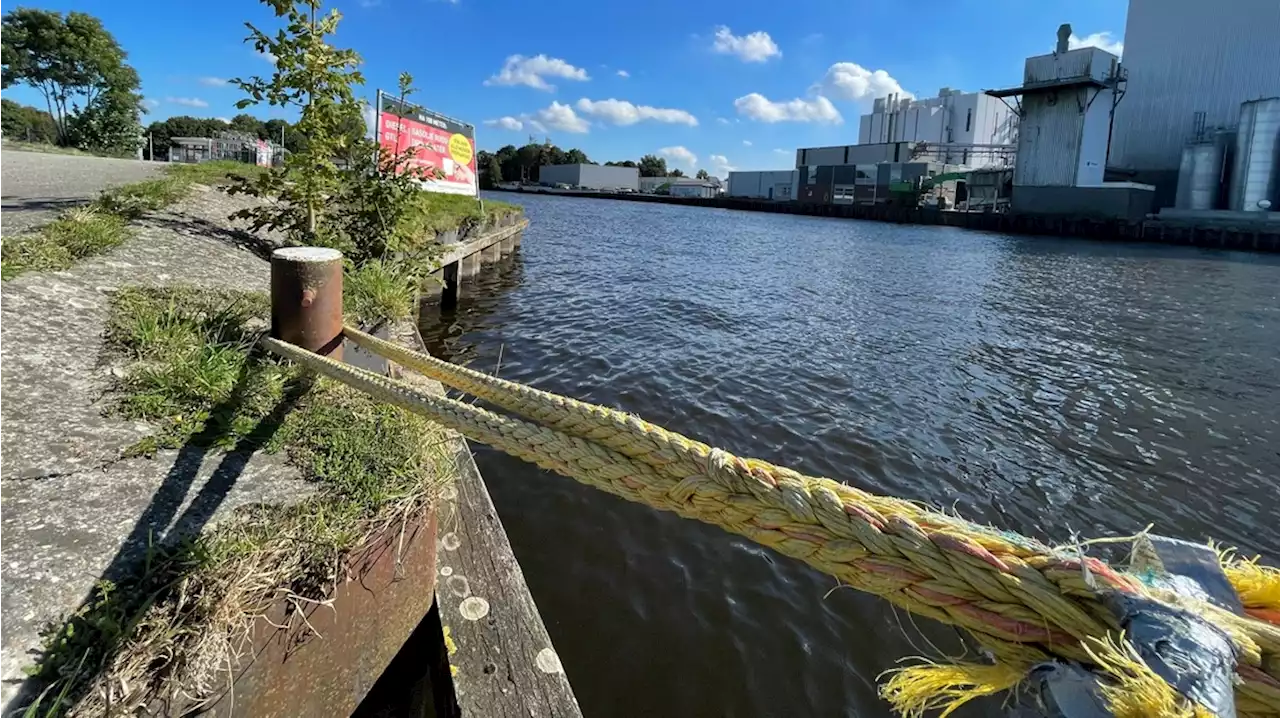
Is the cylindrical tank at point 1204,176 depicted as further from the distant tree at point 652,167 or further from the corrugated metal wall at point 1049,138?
the distant tree at point 652,167

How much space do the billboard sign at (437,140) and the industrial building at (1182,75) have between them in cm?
5828

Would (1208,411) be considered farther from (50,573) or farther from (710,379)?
(50,573)

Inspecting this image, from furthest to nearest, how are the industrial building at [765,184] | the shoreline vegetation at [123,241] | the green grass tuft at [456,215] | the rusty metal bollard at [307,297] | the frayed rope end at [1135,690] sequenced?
the industrial building at [765,184]
the green grass tuft at [456,215]
the shoreline vegetation at [123,241]
the rusty metal bollard at [307,297]
the frayed rope end at [1135,690]

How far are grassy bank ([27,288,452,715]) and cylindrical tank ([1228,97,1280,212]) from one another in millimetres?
57433

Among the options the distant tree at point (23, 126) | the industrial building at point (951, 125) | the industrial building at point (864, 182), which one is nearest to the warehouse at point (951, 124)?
the industrial building at point (951, 125)

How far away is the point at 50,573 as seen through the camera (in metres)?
1.79

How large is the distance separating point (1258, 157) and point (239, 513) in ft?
195

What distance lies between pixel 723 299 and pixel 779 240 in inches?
895

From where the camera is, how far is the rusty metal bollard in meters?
3.00

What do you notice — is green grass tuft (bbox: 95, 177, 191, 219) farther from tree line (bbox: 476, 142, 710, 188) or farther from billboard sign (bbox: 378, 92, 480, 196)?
tree line (bbox: 476, 142, 710, 188)

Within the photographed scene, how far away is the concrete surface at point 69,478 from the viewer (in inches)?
69.0

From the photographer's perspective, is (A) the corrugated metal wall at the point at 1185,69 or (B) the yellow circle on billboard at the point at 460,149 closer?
(B) the yellow circle on billboard at the point at 460,149

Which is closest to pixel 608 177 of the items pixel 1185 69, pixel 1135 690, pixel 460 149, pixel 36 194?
pixel 1185 69

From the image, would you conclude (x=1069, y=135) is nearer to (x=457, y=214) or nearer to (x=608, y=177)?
(x=457, y=214)
